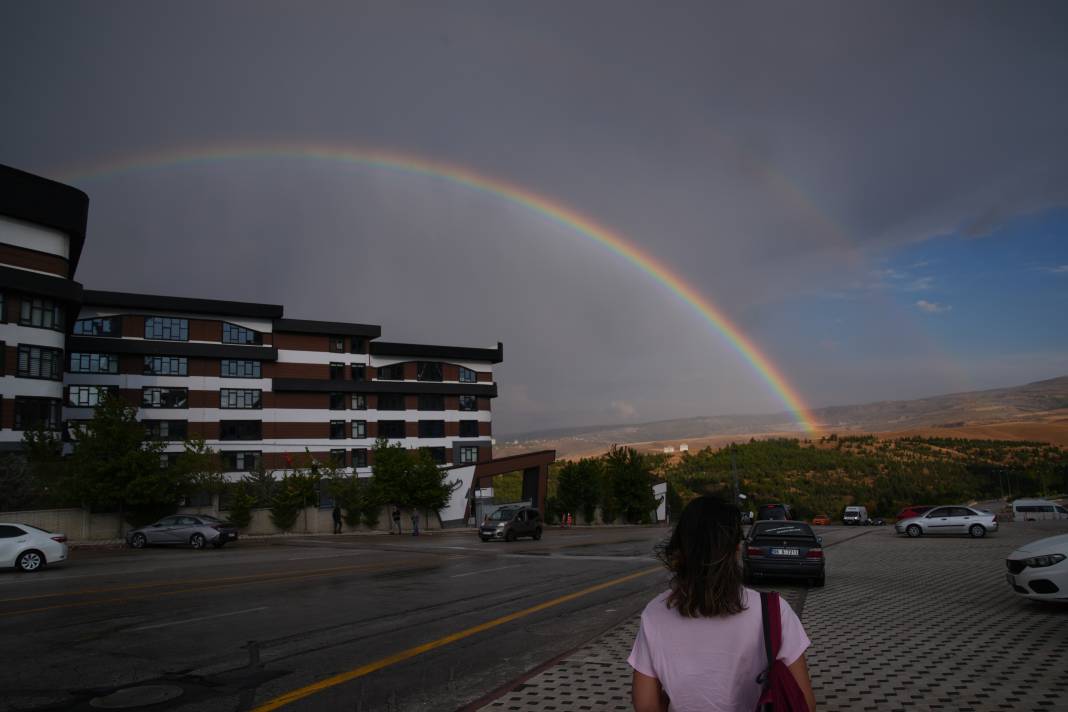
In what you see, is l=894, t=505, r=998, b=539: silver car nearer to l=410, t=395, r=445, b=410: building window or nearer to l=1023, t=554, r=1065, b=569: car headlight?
l=1023, t=554, r=1065, b=569: car headlight

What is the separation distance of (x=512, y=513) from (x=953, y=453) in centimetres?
9156

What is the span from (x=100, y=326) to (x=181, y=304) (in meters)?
5.95

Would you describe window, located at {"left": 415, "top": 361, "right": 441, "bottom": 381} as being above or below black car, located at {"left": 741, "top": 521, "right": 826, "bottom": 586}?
above

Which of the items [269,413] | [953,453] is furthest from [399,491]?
[953,453]

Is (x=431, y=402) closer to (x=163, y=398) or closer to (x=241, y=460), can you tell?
(x=241, y=460)

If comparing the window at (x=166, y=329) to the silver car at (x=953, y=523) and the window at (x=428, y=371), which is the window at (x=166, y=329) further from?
the silver car at (x=953, y=523)

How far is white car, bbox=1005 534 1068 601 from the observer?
11.2 m

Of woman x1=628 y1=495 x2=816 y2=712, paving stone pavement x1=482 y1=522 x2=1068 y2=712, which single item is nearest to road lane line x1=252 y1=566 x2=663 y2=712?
paving stone pavement x1=482 y1=522 x2=1068 y2=712

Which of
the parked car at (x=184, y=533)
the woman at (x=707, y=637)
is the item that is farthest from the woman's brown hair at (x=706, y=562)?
the parked car at (x=184, y=533)

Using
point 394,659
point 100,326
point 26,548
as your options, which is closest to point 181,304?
point 100,326

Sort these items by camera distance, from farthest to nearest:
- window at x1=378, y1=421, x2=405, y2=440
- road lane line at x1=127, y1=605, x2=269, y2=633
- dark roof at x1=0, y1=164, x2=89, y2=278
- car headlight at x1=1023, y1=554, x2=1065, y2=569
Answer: window at x1=378, y1=421, x2=405, y2=440, dark roof at x1=0, y1=164, x2=89, y2=278, road lane line at x1=127, y1=605, x2=269, y2=633, car headlight at x1=1023, y1=554, x2=1065, y2=569

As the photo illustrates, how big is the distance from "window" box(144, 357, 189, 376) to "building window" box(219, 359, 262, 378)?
9.35 ft

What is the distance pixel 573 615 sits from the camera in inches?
520

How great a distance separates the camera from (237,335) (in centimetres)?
6366
